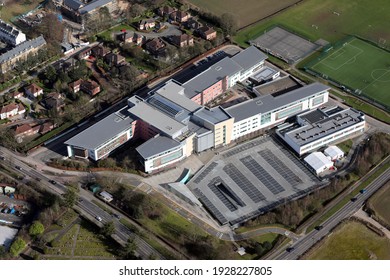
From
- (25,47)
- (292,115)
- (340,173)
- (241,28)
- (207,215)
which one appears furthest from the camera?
(241,28)

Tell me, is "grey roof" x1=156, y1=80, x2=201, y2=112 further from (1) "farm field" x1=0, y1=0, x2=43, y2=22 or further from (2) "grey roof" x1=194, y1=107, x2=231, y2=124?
(1) "farm field" x1=0, y1=0, x2=43, y2=22

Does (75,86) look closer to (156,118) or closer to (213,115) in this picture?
(156,118)

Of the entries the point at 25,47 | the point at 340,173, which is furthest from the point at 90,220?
the point at 25,47

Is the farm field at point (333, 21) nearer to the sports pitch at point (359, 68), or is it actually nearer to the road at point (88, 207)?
the sports pitch at point (359, 68)

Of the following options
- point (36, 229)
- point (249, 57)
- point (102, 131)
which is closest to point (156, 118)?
point (102, 131)

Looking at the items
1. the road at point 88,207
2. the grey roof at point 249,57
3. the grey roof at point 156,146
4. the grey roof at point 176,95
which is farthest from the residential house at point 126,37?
the road at point 88,207

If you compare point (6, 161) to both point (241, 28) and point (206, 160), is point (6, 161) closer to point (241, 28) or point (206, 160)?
point (206, 160)
